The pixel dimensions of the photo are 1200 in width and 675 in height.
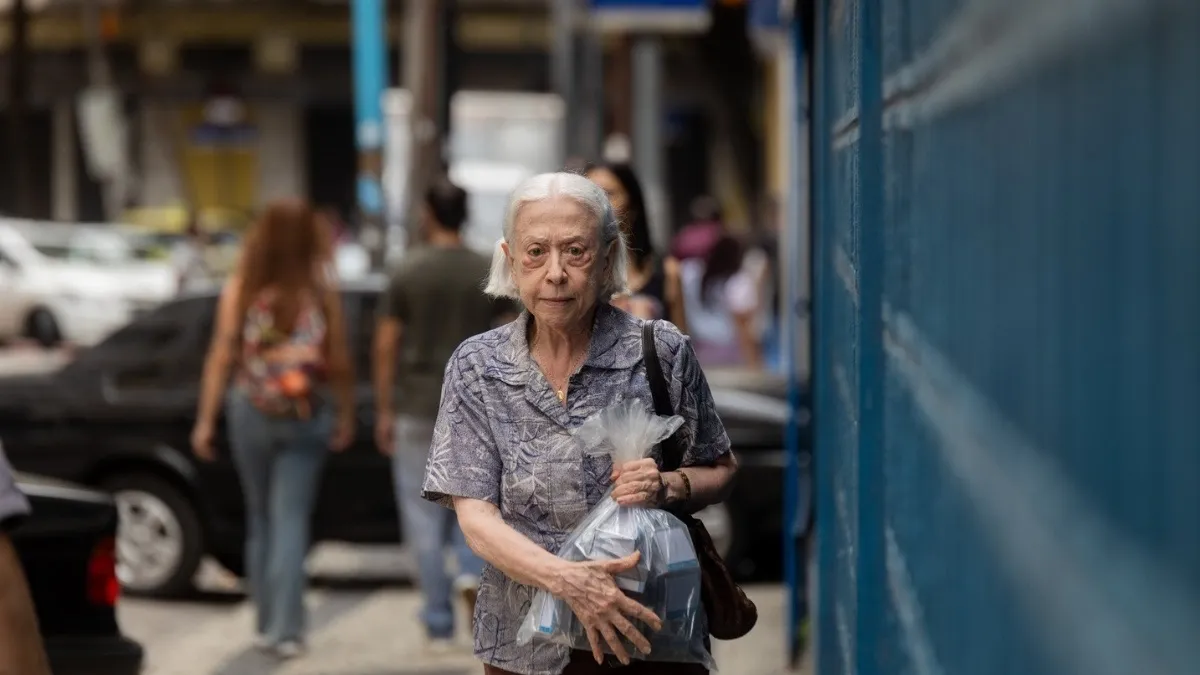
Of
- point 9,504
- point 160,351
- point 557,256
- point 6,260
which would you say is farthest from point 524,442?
point 6,260

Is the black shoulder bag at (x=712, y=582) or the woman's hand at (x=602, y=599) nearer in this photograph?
the woman's hand at (x=602, y=599)

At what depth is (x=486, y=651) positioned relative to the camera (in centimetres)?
342

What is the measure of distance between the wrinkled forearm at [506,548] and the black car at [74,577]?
2.68 metres

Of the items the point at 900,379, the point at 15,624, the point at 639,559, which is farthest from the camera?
the point at 639,559

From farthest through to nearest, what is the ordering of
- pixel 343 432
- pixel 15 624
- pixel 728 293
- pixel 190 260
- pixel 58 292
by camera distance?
pixel 58 292
pixel 190 260
pixel 728 293
pixel 343 432
pixel 15 624

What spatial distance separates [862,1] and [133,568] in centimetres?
747

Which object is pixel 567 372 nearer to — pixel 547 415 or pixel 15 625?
pixel 547 415

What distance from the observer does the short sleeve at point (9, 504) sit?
3.19 m

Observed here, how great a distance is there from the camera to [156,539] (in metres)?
9.88

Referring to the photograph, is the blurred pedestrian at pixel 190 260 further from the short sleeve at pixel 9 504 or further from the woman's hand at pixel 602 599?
the woman's hand at pixel 602 599

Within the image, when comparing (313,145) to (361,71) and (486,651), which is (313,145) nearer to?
(361,71)

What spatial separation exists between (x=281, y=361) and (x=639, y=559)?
4.94m

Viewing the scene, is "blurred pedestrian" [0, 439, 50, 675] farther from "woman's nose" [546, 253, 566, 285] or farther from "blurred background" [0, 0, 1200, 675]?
"blurred background" [0, 0, 1200, 675]

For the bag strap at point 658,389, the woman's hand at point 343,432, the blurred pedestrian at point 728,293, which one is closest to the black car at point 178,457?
the woman's hand at point 343,432
